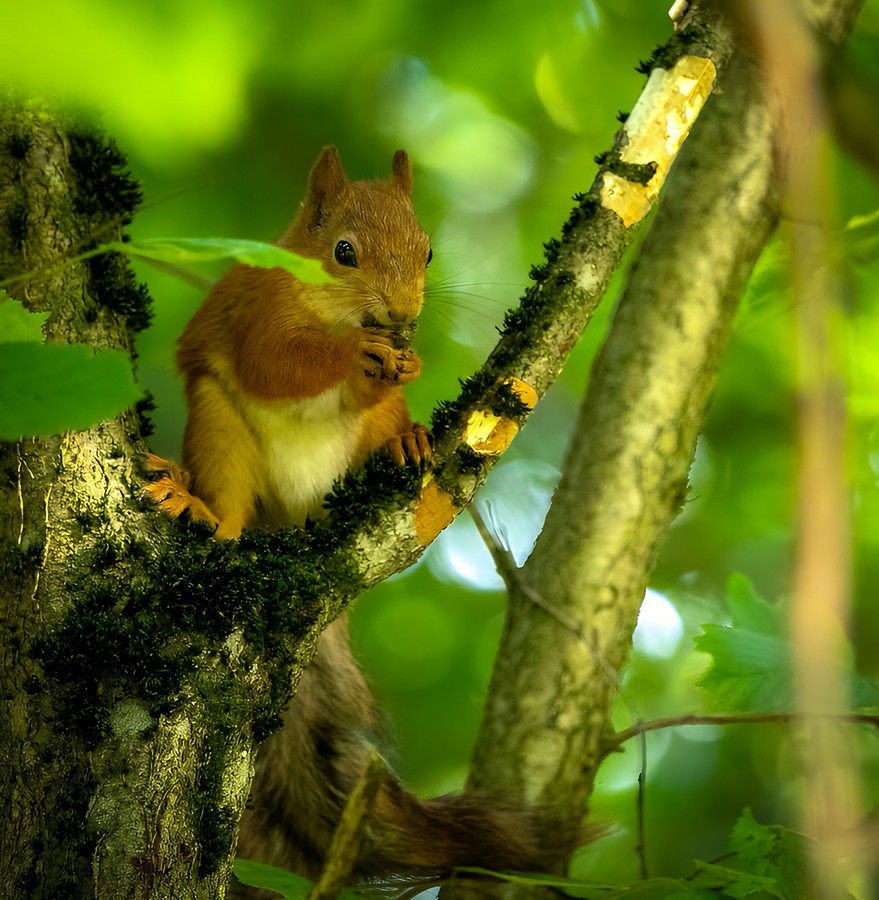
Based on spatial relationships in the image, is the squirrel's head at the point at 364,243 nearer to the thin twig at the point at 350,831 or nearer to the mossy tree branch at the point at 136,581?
the mossy tree branch at the point at 136,581

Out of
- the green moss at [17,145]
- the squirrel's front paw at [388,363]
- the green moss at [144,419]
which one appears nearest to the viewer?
the green moss at [17,145]

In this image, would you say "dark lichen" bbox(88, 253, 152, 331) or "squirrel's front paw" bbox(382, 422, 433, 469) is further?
"squirrel's front paw" bbox(382, 422, 433, 469)

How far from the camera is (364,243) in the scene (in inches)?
82.9

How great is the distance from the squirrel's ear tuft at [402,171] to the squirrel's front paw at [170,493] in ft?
3.12

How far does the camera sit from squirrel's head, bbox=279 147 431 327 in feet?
6.64

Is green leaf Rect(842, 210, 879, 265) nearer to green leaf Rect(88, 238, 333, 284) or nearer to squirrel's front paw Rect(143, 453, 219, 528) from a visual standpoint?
squirrel's front paw Rect(143, 453, 219, 528)

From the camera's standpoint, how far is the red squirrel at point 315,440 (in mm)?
1951

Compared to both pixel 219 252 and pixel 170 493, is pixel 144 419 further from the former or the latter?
pixel 219 252

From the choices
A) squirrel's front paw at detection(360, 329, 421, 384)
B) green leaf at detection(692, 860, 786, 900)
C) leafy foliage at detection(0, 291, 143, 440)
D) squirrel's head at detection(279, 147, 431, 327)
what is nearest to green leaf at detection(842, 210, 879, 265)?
squirrel's head at detection(279, 147, 431, 327)

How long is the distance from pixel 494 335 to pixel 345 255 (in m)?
0.37

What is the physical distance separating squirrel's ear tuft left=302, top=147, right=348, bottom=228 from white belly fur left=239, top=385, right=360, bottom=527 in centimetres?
45

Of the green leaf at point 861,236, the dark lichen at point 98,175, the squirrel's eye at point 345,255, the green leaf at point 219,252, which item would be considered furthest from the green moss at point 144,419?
the green leaf at point 861,236

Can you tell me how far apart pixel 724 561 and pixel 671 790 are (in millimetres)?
886

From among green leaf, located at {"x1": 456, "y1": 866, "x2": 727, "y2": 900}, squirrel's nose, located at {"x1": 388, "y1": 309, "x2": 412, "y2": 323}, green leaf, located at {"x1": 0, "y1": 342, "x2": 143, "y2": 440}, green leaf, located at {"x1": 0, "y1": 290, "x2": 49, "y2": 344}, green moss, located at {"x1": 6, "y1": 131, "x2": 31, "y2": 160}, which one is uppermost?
squirrel's nose, located at {"x1": 388, "y1": 309, "x2": 412, "y2": 323}
